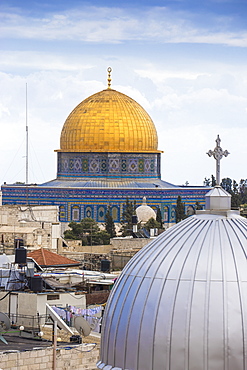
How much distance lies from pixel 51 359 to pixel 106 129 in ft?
148

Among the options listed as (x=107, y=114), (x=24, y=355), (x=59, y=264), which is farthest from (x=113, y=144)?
(x=24, y=355)

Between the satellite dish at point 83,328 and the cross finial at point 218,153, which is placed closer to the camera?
the cross finial at point 218,153

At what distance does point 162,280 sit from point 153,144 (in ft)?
167

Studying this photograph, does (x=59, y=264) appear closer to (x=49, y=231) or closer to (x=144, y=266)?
(x=49, y=231)

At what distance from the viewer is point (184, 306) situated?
888cm

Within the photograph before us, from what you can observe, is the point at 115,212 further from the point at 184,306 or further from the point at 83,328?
the point at 184,306

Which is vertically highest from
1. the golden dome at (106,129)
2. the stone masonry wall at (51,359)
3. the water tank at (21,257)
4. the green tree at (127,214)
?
the golden dome at (106,129)

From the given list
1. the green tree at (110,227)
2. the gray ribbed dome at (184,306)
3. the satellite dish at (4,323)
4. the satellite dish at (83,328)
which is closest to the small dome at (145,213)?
the green tree at (110,227)

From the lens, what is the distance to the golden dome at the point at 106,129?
58.8 meters

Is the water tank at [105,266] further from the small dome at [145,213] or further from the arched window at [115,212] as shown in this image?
the arched window at [115,212]

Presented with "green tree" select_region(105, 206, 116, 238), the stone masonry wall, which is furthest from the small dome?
the stone masonry wall

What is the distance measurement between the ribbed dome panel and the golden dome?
49.3m

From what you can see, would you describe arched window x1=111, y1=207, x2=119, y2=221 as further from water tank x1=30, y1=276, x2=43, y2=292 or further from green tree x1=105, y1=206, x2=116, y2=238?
water tank x1=30, y1=276, x2=43, y2=292

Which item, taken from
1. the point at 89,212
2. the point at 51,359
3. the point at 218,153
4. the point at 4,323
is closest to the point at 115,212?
the point at 89,212
